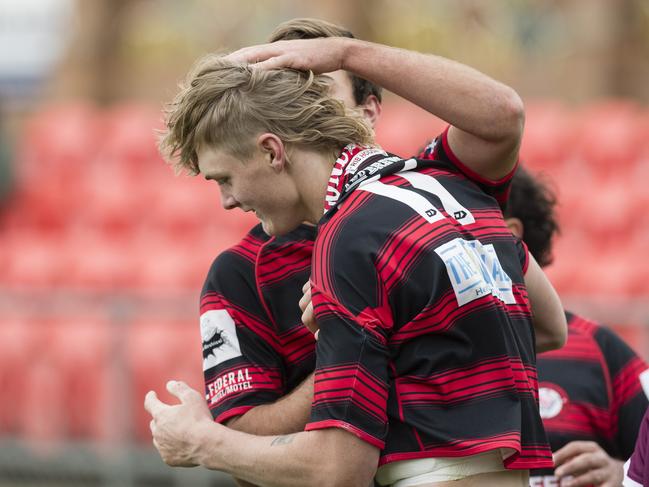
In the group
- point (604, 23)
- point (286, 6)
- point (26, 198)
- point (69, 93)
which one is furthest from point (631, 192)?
point (69, 93)

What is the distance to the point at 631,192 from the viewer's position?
8.45 meters

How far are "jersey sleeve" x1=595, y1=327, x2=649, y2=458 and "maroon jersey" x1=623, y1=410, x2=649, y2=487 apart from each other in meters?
0.61

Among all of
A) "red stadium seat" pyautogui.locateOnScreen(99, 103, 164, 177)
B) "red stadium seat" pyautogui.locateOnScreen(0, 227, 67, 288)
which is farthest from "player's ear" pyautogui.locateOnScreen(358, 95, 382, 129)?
"red stadium seat" pyautogui.locateOnScreen(99, 103, 164, 177)

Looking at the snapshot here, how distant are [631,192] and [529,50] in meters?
2.43

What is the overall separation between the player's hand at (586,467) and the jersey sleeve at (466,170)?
0.77 metres

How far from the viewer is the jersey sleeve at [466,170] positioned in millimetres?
2750

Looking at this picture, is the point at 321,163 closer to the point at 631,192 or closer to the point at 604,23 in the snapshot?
the point at 631,192

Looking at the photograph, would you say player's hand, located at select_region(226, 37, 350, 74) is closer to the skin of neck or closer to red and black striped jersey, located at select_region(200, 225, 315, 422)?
the skin of neck

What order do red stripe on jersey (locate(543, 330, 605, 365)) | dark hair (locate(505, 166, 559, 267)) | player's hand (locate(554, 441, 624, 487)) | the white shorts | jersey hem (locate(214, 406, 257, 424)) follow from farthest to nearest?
1. dark hair (locate(505, 166, 559, 267))
2. red stripe on jersey (locate(543, 330, 605, 365))
3. player's hand (locate(554, 441, 624, 487))
4. jersey hem (locate(214, 406, 257, 424))
5. the white shorts

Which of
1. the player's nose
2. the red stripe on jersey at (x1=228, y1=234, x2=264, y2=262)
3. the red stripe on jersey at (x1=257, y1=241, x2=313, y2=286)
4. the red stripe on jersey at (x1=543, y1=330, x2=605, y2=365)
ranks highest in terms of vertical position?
the player's nose

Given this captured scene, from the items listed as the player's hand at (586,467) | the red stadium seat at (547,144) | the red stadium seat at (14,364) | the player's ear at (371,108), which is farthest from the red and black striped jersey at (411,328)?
the red stadium seat at (547,144)

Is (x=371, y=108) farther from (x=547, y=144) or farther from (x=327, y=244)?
(x=547, y=144)

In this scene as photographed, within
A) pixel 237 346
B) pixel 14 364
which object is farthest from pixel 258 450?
pixel 14 364

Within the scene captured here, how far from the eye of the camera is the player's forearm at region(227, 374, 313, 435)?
2.60m
